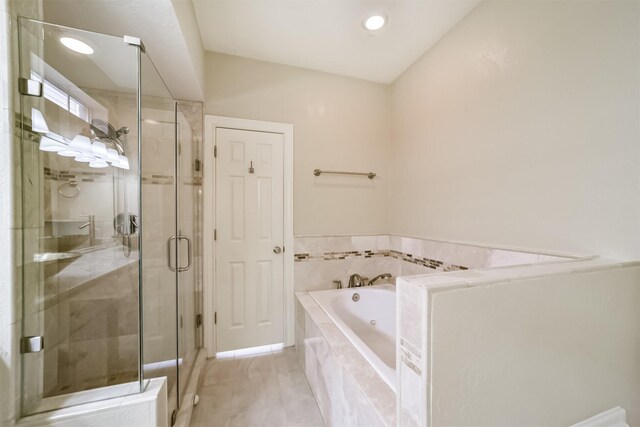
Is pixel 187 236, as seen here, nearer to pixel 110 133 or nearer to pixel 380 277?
pixel 110 133

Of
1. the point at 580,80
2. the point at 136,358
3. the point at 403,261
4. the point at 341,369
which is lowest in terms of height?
the point at 341,369

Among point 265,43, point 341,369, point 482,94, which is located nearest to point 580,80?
point 482,94

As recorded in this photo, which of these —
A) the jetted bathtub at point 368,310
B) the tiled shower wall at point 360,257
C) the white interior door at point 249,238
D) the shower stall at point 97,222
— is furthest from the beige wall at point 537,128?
the shower stall at point 97,222

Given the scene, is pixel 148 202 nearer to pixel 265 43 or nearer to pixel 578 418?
pixel 265 43

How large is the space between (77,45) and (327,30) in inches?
59.3

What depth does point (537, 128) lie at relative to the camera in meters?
1.20

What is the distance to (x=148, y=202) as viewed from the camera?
127 cm

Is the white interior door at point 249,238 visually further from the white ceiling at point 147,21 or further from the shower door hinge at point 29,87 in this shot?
the shower door hinge at point 29,87

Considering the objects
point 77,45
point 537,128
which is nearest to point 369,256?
point 537,128

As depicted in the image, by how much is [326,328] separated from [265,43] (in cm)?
226

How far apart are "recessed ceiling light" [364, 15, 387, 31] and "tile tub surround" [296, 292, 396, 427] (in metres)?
2.16

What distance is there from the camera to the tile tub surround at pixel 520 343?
2.04ft

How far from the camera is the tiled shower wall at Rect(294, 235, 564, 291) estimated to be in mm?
1896

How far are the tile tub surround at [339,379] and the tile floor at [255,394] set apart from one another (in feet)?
0.31
